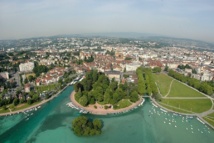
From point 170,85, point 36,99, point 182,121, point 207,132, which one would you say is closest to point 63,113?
point 36,99

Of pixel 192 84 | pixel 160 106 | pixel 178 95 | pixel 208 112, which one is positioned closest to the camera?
pixel 208 112

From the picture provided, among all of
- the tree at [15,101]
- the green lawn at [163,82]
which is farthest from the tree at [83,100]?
the green lawn at [163,82]

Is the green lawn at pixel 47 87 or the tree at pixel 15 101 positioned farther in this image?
the green lawn at pixel 47 87

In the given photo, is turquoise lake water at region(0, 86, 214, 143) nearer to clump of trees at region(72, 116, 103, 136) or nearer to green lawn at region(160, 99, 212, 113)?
clump of trees at region(72, 116, 103, 136)

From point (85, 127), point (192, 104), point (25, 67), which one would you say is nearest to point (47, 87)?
point (85, 127)

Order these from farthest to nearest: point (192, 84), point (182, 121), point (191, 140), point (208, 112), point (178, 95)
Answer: point (192, 84) → point (178, 95) → point (208, 112) → point (182, 121) → point (191, 140)

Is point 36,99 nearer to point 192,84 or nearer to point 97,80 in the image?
point 97,80

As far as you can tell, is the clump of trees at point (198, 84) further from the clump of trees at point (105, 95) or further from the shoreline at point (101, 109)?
the shoreline at point (101, 109)
